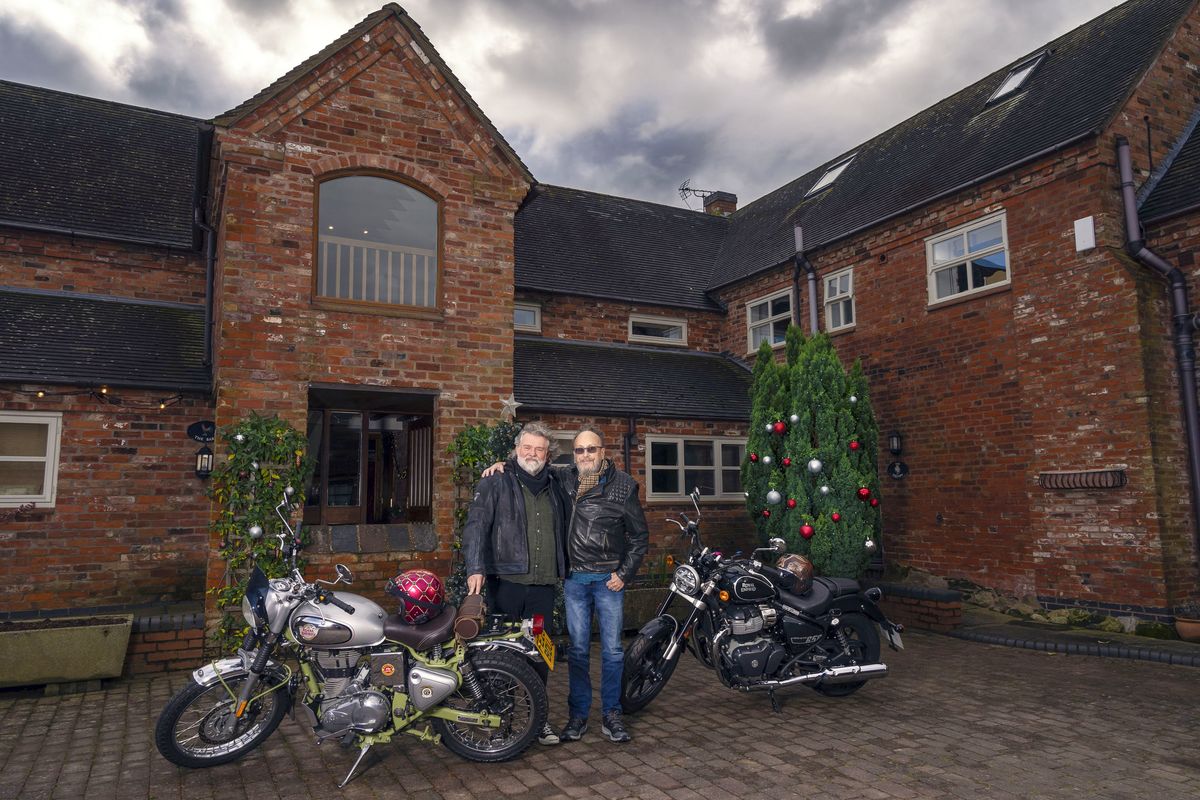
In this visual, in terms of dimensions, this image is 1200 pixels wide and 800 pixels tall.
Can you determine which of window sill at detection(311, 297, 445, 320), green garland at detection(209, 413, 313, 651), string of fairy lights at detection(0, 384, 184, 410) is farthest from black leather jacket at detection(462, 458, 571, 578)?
string of fairy lights at detection(0, 384, 184, 410)

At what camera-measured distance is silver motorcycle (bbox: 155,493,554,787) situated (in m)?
4.36

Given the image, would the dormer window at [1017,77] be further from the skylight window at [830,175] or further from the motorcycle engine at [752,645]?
the motorcycle engine at [752,645]

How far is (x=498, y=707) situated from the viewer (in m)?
4.59

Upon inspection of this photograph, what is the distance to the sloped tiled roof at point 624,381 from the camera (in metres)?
11.7

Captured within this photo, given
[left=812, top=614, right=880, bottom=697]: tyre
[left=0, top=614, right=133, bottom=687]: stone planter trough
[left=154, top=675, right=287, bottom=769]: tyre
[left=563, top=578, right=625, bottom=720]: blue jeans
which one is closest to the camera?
[left=154, top=675, right=287, bottom=769]: tyre

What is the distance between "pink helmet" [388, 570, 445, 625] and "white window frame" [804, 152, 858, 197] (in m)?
13.7

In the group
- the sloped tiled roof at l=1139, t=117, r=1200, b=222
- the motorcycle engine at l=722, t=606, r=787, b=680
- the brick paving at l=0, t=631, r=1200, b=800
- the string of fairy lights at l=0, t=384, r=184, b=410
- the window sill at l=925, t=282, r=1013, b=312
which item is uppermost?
the sloped tiled roof at l=1139, t=117, r=1200, b=222

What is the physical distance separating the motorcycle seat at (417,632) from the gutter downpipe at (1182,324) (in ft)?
28.8

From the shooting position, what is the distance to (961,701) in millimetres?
5910

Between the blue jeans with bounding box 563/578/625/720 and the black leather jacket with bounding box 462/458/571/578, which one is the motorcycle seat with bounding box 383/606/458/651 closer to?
the black leather jacket with bounding box 462/458/571/578

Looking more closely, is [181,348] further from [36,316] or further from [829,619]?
[829,619]

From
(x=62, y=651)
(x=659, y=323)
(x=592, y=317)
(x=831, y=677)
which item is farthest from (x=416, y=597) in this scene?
(x=659, y=323)

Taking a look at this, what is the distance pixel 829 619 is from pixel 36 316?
1028 cm

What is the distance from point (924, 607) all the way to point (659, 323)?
7613mm
